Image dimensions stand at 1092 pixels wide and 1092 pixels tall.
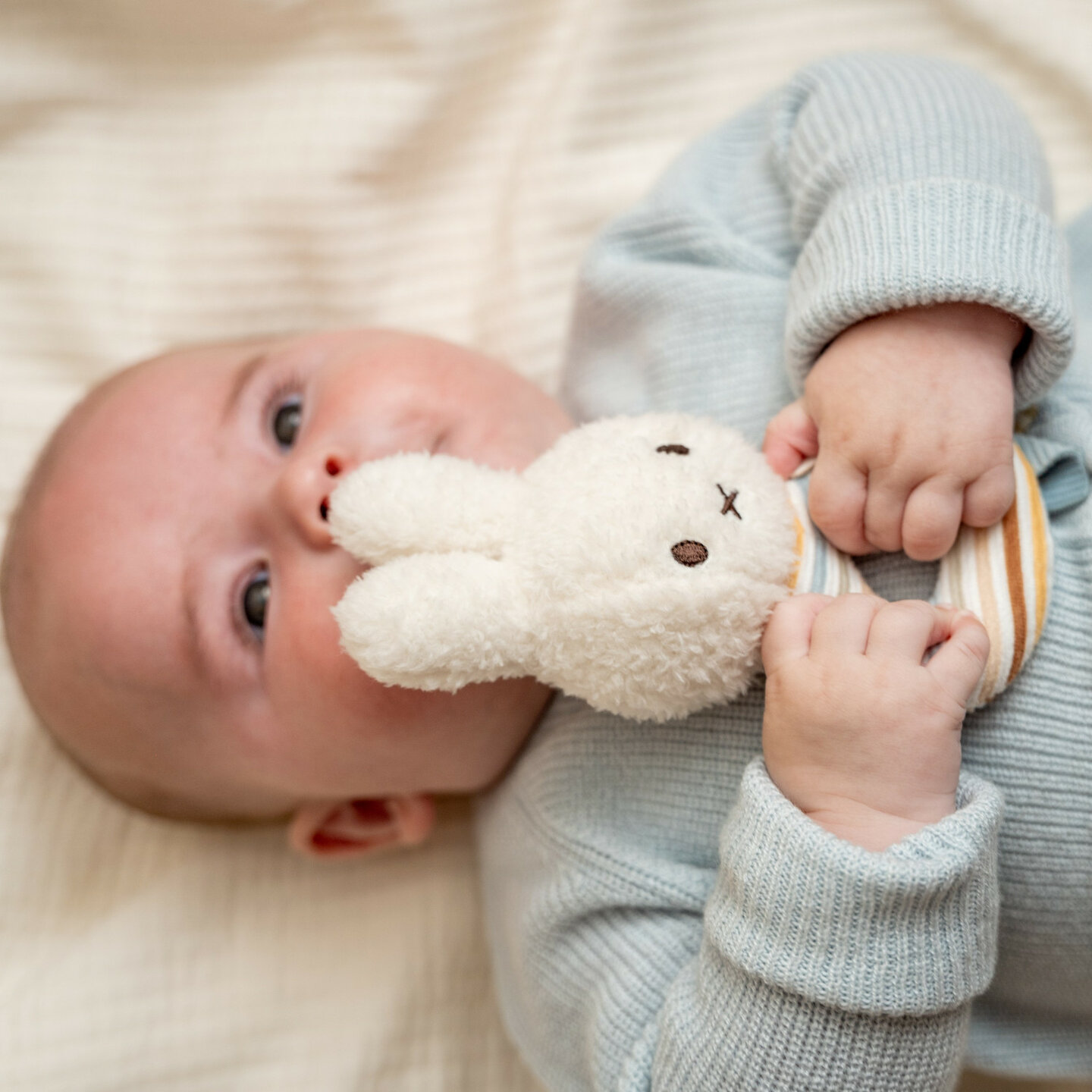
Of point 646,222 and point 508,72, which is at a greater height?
point 508,72

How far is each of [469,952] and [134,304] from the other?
3.08 feet

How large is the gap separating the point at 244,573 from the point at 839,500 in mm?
550

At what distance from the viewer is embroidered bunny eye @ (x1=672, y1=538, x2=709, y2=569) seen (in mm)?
693

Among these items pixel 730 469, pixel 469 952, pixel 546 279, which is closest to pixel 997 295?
pixel 730 469

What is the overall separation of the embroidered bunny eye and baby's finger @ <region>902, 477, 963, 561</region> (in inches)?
8.5

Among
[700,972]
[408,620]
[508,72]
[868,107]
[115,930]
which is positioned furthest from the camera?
[508,72]

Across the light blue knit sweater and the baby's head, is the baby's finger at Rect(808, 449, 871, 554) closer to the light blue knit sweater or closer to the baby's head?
the light blue knit sweater

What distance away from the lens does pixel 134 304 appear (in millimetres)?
1327

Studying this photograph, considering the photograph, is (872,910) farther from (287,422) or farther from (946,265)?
(287,422)

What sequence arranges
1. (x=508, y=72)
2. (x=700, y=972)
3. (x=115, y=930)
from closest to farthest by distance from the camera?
(x=700, y=972)
(x=115, y=930)
(x=508, y=72)

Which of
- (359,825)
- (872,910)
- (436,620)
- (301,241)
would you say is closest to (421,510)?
(436,620)

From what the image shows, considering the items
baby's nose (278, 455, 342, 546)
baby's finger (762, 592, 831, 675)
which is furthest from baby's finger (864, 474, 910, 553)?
baby's nose (278, 455, 342, 546)

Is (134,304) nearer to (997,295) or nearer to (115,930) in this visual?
(115,930)

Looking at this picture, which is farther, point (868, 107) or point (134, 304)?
point (134, 304)
